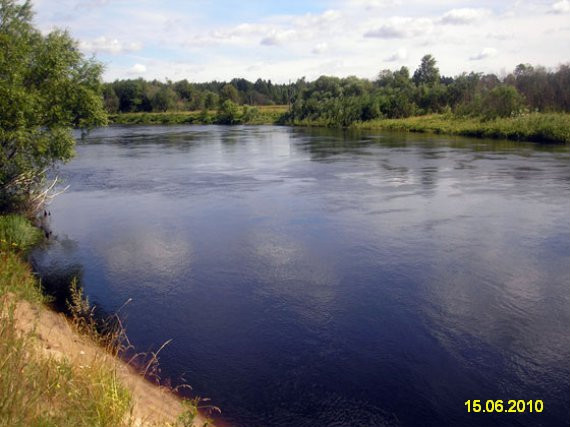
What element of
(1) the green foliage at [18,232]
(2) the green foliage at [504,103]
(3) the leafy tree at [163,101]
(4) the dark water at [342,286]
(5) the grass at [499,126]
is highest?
(3) the leafy tree at [163,101]

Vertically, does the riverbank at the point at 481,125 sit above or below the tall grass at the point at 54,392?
above

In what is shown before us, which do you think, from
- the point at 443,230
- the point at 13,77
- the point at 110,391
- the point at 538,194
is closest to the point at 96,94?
the point at 13,77

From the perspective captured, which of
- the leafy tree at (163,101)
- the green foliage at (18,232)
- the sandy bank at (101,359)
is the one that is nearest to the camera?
the sandy bank at (101,359)

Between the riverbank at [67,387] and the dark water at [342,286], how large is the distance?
53.9 inches

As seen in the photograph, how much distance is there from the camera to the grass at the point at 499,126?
4720 cm

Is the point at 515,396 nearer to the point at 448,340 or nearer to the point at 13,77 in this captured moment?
the point at 448,340

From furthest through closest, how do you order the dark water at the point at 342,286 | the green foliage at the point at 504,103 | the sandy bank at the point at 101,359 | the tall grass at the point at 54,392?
1. the green foliage at the point at 504,103
2. the dark water at the point at 342,286
3. the sandy bank at the point at 101,359
4. the tall grass at the point at 54,392

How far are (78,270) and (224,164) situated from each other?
80.5 feet

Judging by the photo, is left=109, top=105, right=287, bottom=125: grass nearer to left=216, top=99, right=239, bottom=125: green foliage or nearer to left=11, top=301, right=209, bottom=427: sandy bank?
left=216, top=99, right=239, bottom=125: green foliage

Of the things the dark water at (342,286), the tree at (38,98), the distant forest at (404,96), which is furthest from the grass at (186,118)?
the tree at (38,98)

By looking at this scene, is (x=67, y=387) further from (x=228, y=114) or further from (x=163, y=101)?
(x=163, y=101)

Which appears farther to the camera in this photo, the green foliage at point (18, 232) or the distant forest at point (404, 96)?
the distant forest at point (404, 96)

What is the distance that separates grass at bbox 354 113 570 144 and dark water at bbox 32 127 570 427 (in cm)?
1803

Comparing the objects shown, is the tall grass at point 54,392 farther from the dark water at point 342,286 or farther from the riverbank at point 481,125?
the riverbank at point 481,125
